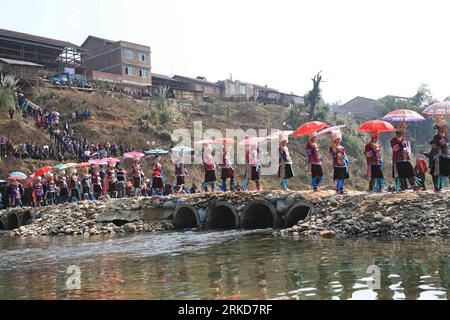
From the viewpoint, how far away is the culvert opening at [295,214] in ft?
52.5

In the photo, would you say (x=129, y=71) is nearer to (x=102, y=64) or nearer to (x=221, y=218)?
(x=102, y=64)

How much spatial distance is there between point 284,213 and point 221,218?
13.8 feet

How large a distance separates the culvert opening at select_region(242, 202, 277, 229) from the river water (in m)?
4.10

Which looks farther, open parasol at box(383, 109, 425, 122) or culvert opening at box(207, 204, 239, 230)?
culvert opening at box(207, 204, 239, 230)

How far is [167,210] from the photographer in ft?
66.5

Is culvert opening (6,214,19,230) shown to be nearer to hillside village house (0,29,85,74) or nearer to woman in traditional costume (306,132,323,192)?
woman in traditional costume (306,132,323,192)

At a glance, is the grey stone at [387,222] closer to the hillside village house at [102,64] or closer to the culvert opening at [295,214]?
the culvert opening at [295,214]

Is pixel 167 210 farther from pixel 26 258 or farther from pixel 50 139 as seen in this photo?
pixel 50 139

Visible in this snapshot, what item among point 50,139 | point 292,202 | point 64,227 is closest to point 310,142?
point 292,202

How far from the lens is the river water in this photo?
694cm

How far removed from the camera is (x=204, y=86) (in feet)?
237

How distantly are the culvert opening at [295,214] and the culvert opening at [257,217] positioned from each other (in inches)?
39.3

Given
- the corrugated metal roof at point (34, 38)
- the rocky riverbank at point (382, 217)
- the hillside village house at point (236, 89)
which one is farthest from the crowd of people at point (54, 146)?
the hillside village house at point (236, 89)

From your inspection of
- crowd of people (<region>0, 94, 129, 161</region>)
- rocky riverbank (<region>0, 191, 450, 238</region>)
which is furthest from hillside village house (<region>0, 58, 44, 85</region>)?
rocky riverbank (<region>0, 191, 450, 238</region>)
